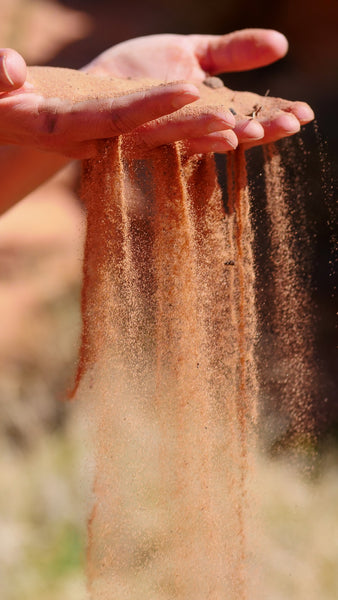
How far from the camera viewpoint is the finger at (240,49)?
1.25m

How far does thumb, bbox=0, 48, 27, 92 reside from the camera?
0.73 meters

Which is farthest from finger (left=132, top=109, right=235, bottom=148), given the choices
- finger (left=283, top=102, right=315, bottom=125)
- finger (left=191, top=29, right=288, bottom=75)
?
finger (left=191, top=29, right=288, bottom=75)

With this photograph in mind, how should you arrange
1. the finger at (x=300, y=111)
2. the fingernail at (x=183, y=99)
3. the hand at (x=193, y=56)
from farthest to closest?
1. the hand at (x=193, y=56)
2. the finger at (x=300, y=111)
3. the fingernail at (x=183, y=99)

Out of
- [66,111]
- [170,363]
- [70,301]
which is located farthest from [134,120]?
[70,301]

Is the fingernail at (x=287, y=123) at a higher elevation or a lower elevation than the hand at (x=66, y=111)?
lower

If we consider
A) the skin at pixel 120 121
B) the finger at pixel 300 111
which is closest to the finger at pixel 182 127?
the skin at pixel 120 121

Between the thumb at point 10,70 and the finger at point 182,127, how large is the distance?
0.19 m

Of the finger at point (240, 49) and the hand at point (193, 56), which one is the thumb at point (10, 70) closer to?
the hand at point (193, 56)

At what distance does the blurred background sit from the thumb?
1.21m

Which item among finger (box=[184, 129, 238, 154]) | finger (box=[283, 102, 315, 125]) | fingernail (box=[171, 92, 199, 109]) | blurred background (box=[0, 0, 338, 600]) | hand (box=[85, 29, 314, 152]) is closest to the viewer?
fingernail (box=[171, 92, 199, 109])

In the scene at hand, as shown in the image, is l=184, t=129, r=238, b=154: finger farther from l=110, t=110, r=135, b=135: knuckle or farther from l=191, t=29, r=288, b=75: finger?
l=191, t=29, r=288, b=75: finger

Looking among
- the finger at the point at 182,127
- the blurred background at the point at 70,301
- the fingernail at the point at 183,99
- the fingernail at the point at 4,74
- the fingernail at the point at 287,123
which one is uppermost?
the fingernail at the point at 4,74

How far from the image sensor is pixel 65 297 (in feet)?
8.30

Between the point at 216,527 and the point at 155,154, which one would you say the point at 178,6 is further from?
the point at 216,527
